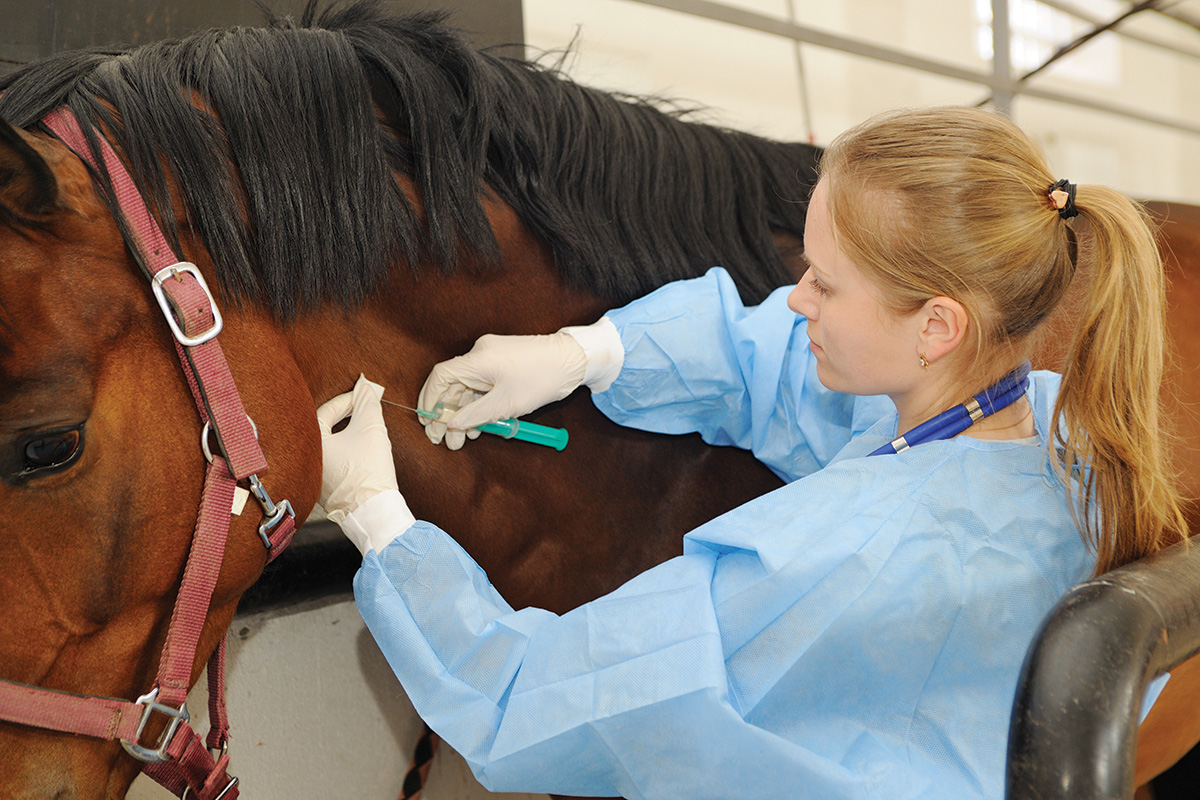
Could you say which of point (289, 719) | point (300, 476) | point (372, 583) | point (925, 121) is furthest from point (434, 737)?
point (925, 121)

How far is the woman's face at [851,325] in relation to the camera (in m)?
0.67

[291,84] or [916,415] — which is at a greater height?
[291,84]

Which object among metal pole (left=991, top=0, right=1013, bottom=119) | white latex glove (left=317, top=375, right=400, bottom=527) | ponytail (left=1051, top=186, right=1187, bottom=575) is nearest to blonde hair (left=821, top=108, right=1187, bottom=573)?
ponytail (left=1051, top=186, right=1187, bottom=575)

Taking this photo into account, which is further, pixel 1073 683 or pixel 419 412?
pixel 419 412

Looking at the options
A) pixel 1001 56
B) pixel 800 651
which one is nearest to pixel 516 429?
pixel 800 651

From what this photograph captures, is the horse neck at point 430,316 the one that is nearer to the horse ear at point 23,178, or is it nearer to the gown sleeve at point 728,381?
the gown sleeve at point 728,381

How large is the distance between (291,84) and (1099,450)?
743 mm

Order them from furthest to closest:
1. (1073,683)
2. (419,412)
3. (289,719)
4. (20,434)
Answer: (289,719)
(419,412)
(20,434)
(1073,683)

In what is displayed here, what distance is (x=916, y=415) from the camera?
72cm

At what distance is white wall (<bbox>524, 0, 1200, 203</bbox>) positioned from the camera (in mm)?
1530

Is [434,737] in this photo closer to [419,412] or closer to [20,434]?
[419,412]

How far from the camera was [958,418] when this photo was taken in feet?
2.19

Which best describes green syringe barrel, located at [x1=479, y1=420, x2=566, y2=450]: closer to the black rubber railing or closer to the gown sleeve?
the gown sleeve

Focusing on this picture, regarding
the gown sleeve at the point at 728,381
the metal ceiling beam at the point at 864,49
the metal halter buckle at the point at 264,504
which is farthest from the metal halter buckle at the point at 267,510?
the metal ceiling beam at the point at 864,49
